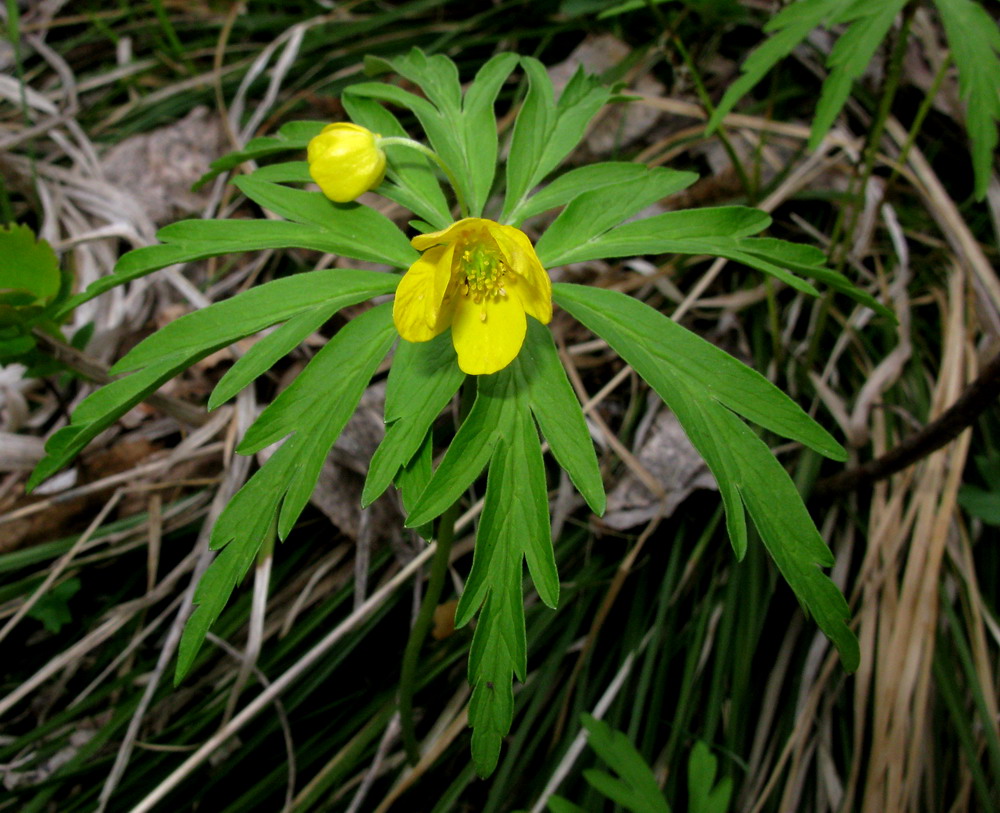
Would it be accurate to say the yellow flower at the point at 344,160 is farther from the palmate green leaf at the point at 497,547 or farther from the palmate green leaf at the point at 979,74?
the palmate green leaf at the point at 979,74

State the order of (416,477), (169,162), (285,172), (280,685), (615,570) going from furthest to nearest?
(169,162) < (615,570) < (280,685) < (285,172) < (416,477)

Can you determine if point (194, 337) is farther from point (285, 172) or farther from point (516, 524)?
point (516, 524)

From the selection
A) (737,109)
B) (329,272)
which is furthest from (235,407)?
(737,109)

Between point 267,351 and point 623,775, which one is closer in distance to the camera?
point 267,351

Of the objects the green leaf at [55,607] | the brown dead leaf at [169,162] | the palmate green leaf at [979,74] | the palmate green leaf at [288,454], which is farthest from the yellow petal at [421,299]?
the brown dead leaf at [169,162]

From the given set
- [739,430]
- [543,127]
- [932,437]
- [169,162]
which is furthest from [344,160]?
[169,162]
